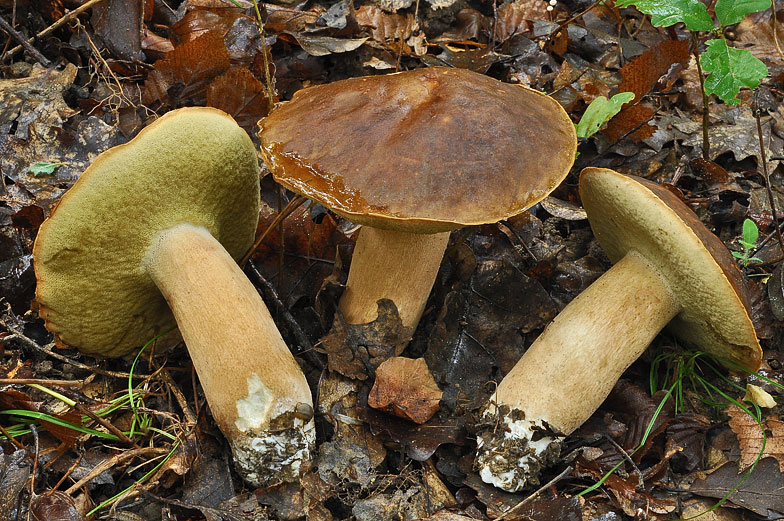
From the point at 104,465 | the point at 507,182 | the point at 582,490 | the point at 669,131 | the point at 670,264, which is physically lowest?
the point at 582,490

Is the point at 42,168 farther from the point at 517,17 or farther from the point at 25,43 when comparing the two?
the point at 517,17

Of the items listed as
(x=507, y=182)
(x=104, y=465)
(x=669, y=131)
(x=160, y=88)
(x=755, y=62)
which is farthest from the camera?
(x=669, y=131)

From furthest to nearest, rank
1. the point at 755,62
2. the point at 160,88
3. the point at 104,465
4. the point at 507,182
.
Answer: the point at 160,88, the point at 755,62, the point at 104,465, the point at 507,182

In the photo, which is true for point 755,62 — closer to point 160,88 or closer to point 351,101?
point 351,101

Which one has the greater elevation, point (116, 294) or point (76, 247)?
point (76, 247)

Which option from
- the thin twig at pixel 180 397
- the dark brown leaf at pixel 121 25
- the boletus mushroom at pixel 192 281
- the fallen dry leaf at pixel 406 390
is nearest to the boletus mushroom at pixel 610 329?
the fallen dry leaf at pixel 406 390

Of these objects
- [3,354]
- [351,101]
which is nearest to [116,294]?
[3,354]

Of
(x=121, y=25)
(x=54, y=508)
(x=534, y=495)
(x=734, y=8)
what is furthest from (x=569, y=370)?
(x=121, y=25)

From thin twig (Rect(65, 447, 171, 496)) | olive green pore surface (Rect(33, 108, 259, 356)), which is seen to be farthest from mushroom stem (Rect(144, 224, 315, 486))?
thin twig (Rect(65, 447, 171, 496))
